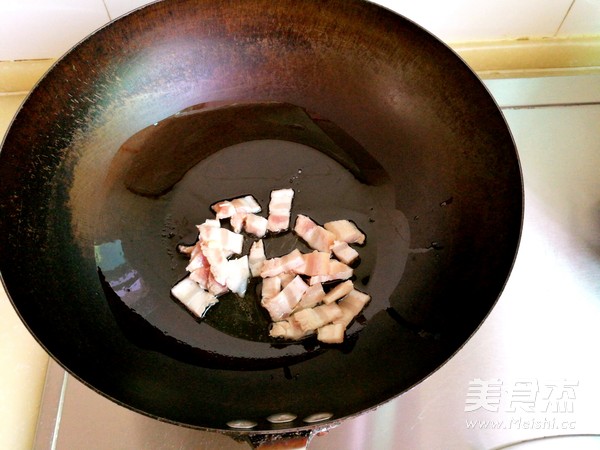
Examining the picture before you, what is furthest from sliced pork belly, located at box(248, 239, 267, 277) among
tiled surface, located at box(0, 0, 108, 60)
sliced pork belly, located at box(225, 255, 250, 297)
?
tiled surface, located at box(0, 0, 108, 60)

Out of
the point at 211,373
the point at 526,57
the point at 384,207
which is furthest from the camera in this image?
the point at 526,57

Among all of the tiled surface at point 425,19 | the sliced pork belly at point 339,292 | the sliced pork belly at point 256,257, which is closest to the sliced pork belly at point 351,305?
the sliced pork belly at point 339,292

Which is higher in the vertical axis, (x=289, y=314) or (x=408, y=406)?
(x=289, y=314)

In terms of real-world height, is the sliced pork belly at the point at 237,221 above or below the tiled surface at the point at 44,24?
below

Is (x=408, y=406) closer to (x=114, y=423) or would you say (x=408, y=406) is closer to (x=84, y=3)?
(x=114, y=423)

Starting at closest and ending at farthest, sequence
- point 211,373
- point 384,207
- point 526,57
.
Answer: point 211,373 < point 384,207 < point 526,57

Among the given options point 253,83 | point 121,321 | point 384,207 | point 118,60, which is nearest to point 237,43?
point 253,83
